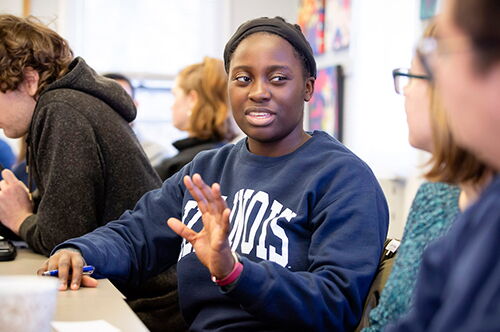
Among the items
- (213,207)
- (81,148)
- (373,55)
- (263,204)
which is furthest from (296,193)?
(373,55)

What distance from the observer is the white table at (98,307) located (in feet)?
3.62

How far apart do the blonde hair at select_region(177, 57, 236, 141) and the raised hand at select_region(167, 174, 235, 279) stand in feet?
7.06

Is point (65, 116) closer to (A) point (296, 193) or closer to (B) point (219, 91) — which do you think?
(A) point (296, 193)

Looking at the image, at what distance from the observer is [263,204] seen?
1.47 meters

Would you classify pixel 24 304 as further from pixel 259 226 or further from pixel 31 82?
pixel 31 82

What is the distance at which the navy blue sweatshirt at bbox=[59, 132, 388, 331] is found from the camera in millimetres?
1252

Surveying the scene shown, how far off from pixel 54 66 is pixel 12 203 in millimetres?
428

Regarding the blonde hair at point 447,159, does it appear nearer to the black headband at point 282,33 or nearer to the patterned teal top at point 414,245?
the patterned teal top at point 414,245

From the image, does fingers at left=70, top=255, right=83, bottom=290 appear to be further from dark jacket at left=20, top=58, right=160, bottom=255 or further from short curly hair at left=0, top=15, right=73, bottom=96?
short curly hair at left=0, top=15, right=73, bottom=96

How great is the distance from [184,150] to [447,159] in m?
2.48

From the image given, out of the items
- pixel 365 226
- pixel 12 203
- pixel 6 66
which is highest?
pixel 6 66

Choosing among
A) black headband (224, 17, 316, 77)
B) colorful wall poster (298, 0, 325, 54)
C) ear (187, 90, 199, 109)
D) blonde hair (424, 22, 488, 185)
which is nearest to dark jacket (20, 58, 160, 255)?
black headband (224, 17, 316, 77)

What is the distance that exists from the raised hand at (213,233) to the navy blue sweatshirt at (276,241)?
0.15ft

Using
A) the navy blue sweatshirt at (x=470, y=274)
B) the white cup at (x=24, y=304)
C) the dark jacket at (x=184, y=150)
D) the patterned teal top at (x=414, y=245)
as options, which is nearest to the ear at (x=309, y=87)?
the patterned teal top at (x=414, y=245)
